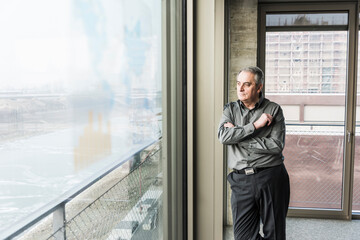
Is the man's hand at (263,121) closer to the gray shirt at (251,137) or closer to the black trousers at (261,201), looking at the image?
the gray shirt at (251,137)

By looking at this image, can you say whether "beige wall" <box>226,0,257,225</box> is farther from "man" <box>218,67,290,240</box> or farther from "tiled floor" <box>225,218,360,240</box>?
"tiled floor" <box>225,218,360,240</box>

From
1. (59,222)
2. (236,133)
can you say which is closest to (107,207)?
(59,222)

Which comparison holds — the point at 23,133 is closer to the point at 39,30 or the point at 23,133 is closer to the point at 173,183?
the point at 39,30

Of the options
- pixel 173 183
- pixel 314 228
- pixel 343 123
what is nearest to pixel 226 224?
pixel 314 228

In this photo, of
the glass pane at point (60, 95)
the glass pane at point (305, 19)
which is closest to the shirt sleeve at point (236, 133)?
the glass pane at point (60, 95)

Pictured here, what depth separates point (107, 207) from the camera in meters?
0.61

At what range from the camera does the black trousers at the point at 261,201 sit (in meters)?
1.74

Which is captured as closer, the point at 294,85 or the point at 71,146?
the point at 71,146

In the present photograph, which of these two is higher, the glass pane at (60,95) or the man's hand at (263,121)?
the glass pane at (60,95)

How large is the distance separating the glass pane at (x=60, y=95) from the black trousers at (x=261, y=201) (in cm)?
116

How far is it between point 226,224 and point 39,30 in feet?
9.72

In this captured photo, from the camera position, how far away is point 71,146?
0.43m

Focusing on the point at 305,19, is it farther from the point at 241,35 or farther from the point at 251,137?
the point at 251,137

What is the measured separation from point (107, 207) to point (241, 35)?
254cm
